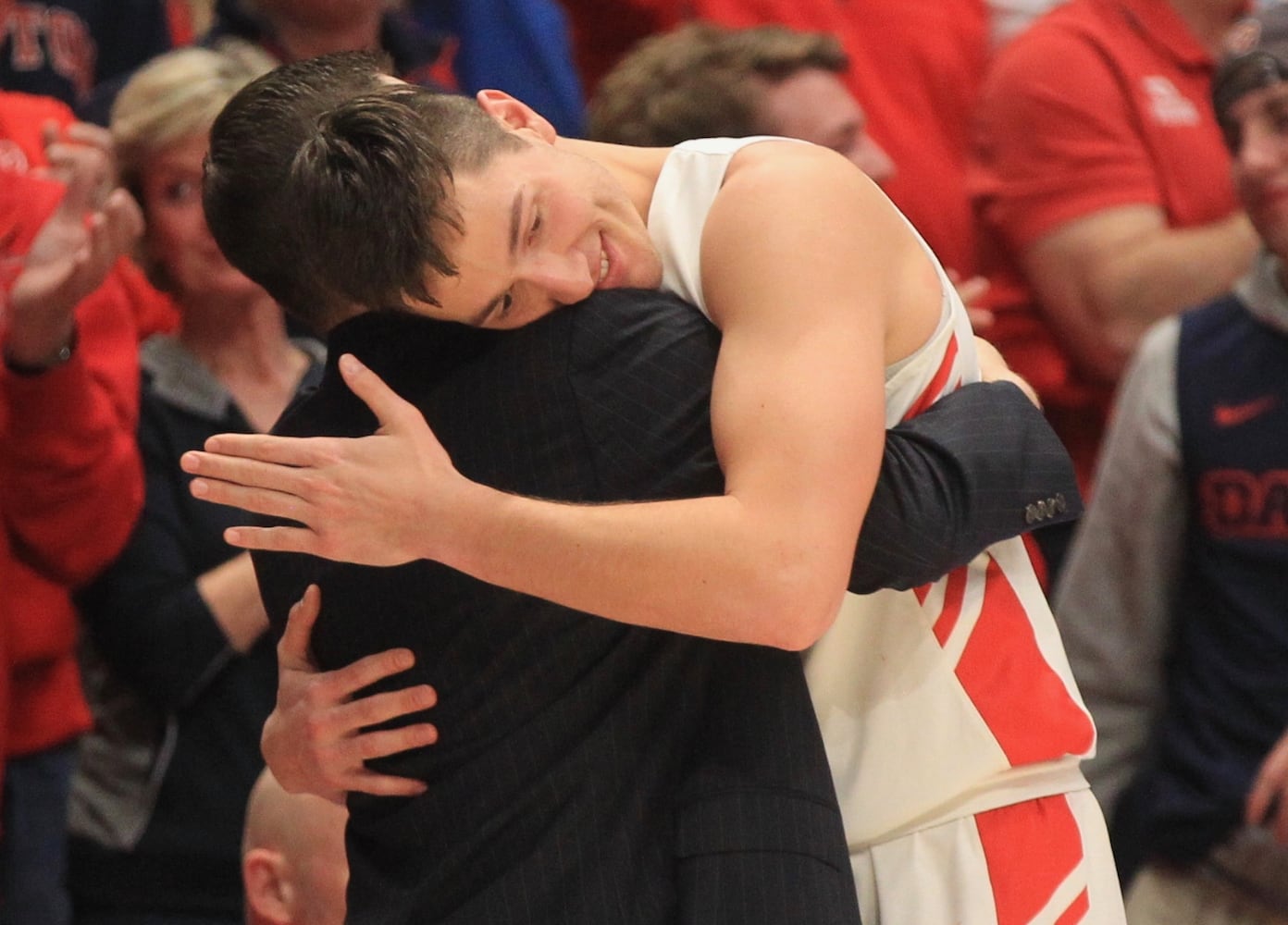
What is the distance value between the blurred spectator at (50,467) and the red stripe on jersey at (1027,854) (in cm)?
148

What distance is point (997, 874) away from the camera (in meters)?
1.86

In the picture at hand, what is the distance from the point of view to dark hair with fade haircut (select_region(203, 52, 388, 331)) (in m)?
1.77

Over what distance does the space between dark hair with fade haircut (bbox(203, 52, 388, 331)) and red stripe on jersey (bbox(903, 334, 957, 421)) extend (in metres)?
0.59

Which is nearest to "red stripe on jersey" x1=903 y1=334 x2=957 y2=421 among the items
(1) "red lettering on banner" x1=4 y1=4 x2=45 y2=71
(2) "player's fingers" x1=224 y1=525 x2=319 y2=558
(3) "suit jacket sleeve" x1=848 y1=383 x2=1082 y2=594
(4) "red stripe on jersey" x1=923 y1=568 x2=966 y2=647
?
(3) "suit jacket sleeve" x1=848 y1=383 x2=1082 y2=594

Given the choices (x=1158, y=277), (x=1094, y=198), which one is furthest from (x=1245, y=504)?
(x=1094, y=198)

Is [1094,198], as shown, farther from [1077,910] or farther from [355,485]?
[355,485]

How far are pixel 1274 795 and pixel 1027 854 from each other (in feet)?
3.88

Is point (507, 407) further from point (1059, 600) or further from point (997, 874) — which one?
point (1059, 600)

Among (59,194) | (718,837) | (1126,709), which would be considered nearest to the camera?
(718,837)

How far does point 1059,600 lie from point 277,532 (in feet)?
6.65

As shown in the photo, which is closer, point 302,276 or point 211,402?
point 302,276

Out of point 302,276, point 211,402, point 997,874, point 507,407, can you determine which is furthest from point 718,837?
point 211,402

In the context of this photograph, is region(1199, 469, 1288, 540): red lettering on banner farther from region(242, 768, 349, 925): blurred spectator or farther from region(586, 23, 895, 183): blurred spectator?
region(242, 768, 349, 925): blurred spectator

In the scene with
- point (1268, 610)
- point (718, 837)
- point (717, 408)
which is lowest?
point (1268, 610)
